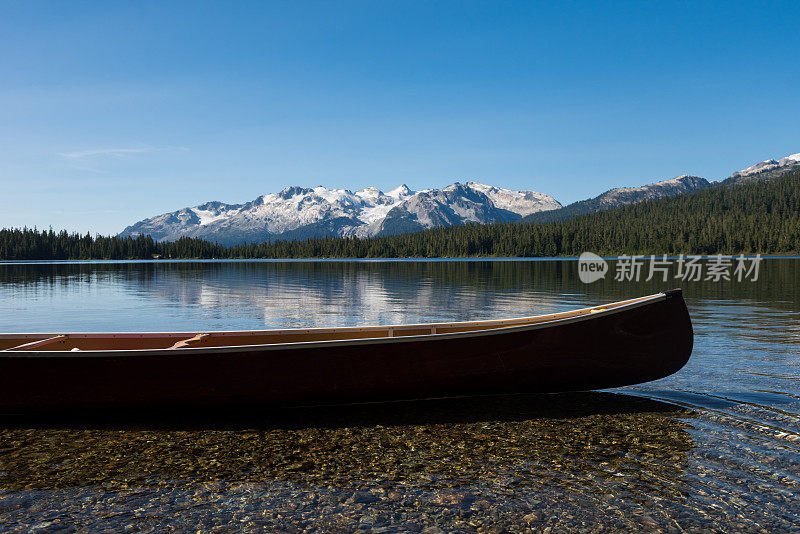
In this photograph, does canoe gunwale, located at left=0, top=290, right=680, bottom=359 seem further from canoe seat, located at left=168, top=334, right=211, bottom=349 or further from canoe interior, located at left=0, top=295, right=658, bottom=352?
canoe interior, located at left=0, top=295, right=658, bottom=352

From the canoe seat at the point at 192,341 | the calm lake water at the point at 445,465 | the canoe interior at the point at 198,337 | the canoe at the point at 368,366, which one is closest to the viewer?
the calm lake water at the point at 445,465

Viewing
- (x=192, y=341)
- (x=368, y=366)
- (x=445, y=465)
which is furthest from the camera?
(x=192, y=341)

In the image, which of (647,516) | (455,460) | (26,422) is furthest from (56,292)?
(647,516)

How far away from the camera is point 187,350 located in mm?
11594

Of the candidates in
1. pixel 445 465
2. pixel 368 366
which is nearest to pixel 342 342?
pixel 368 366

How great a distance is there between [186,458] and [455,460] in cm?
521

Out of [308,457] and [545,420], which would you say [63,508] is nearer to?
[308,457]

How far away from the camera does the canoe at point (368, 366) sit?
460 inches

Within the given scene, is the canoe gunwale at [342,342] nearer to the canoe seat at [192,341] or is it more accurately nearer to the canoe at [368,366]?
the canoe at [368,366]

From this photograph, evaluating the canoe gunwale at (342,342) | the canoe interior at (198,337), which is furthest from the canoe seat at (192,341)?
the canoe gunwale at (342,342)

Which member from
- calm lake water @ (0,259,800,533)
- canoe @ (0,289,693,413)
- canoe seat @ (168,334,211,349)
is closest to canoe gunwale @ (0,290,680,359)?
canoe @ (0,289,693,413)

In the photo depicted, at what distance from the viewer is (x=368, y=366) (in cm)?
1219

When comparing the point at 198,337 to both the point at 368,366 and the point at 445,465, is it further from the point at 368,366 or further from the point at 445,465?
the point at 445,465

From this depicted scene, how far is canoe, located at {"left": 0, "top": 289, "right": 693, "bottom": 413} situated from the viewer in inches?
460
